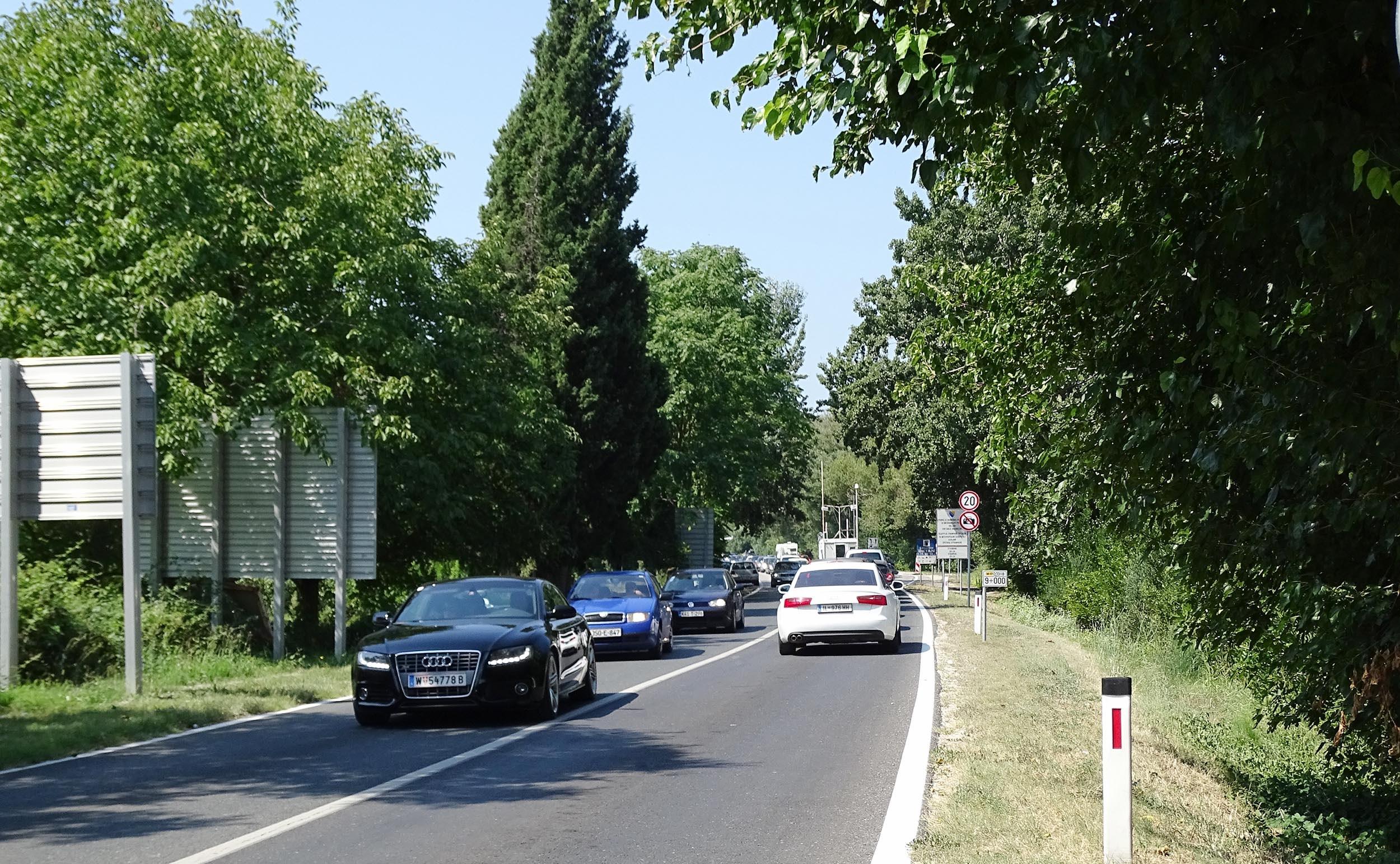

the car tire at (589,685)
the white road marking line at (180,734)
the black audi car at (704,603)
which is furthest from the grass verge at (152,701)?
the black audi car at (704,603)

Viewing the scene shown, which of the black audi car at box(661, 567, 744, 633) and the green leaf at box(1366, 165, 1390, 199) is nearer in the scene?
the green leaf at box(1366, 165, 1390, 199)

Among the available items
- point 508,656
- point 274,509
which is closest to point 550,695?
point 508,656

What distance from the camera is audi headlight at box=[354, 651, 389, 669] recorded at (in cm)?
1394

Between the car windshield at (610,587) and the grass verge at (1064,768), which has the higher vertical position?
the car windshield at (610,587)

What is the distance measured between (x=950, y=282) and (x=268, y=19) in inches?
617

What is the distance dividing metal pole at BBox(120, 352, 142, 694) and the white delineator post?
1261 centimetres

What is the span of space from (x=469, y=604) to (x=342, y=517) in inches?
352

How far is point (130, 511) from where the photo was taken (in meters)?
17.0

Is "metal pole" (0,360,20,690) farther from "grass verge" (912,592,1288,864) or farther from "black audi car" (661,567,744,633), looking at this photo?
"black audi car" (661,567,744,633)

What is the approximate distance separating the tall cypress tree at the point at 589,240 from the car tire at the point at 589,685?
Result: 2894 cm

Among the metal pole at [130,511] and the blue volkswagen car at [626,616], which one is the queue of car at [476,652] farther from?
the blue volkswagen car at [626,616]

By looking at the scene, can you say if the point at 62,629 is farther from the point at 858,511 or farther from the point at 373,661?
the point at 858,511

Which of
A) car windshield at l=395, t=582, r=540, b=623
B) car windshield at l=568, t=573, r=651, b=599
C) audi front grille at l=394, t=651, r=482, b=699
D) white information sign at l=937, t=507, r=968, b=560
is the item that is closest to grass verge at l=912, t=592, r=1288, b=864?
audi front grille at l=394, t=651, r=482, b=699

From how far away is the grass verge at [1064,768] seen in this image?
25.6 feet
